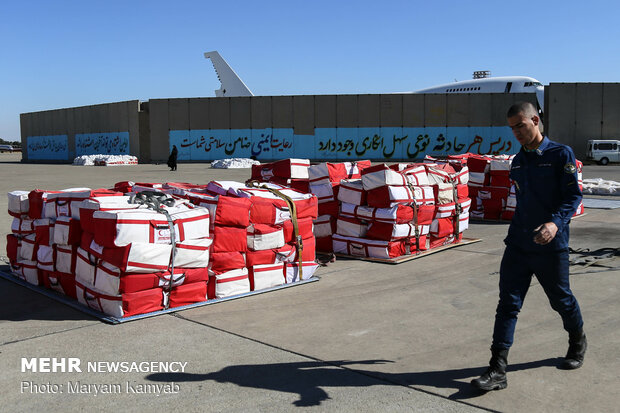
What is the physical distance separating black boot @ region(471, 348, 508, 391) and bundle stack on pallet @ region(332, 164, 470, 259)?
4950mm

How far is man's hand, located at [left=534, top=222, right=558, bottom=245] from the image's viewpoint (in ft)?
13.6

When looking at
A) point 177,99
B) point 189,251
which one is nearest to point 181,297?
point 189,251

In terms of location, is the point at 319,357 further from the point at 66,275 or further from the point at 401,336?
the point at 66,275

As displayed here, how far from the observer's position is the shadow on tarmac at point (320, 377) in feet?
14.5

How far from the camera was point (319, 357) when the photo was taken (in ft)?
16.8

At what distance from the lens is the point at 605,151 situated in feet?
136

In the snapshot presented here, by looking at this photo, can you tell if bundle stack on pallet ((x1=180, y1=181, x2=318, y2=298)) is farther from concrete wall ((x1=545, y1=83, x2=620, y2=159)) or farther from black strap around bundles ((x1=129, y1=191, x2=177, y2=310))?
concrete wall ((x1=545, y1=83, x2=620, y2=159))

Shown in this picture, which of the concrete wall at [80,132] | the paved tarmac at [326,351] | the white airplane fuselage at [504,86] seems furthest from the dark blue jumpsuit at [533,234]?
the concrete wall at [80,132]

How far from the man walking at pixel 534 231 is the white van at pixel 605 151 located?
136ft

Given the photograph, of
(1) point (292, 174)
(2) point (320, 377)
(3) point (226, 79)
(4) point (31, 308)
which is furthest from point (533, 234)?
(3) point (226, 79)

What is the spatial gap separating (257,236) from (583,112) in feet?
145

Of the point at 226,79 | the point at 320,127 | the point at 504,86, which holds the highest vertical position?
the point at 226,79

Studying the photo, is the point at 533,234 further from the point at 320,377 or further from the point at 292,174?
the point at 292,174

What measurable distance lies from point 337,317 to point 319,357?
1.26 m
